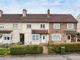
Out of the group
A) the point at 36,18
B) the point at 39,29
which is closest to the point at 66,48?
the point at 39,29

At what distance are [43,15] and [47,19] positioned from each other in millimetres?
3149

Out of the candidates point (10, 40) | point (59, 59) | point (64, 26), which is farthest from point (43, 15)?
point (59, 59)

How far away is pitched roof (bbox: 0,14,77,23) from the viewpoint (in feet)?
171

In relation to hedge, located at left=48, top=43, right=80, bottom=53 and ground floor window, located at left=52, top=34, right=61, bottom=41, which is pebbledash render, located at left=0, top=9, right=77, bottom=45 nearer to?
ground floor window, located at left=52, top=34, right=61, bottom=41

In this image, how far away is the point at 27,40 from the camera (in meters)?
51.8

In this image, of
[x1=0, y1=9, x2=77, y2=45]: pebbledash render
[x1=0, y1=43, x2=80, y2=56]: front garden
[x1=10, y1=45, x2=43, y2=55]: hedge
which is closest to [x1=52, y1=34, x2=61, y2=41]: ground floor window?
[x1=0, y1=9, x2=77, y2=45]: pebbledash render

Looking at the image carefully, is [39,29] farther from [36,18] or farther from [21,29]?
[21,29]

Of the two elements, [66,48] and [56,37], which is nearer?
[66,48]

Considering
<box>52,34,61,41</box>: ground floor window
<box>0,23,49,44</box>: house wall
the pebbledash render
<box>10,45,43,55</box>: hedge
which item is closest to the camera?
<box>10,45,43,55</box>: hedge

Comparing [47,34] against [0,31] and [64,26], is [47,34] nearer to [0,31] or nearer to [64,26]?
[64,26]

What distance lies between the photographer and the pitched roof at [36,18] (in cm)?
5212

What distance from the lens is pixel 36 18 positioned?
177 feet

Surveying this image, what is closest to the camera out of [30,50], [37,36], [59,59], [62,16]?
[59,59]

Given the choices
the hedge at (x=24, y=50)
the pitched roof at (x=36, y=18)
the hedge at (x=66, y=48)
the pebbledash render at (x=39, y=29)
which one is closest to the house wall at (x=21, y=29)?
the pebbledash render at (x=39, y=29)
